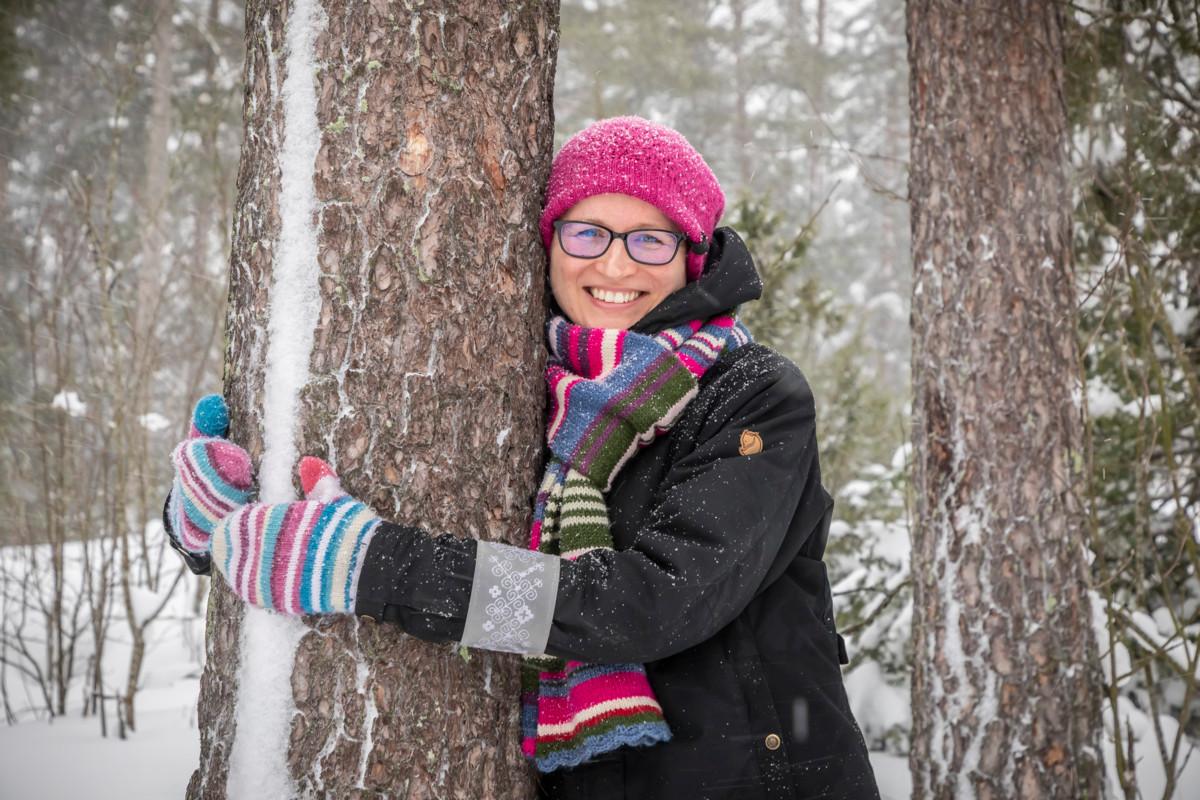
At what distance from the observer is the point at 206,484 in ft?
4.89

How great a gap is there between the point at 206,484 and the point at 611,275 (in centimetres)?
92

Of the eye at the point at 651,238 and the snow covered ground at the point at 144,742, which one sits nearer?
the eye at the point at 651,238

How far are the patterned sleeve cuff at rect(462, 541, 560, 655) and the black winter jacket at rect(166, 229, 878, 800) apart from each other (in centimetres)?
2

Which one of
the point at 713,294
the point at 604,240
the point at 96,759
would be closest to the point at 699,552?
the point at 713,294

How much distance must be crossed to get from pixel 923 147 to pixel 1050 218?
2.03 ft

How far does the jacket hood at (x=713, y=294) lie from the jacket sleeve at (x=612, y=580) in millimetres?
395

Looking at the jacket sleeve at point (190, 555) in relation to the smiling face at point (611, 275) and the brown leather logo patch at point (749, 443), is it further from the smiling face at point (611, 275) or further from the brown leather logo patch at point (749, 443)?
the brown leather logo patch at point (749, 443)

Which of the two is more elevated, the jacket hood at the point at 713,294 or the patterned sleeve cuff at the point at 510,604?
the jacket hood at the point at 713,294

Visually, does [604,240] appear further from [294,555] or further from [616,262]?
[294,555]

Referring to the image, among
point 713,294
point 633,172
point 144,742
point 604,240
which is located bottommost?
point 144,742

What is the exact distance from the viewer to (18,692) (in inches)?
218

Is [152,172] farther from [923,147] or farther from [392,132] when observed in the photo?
[392,132]

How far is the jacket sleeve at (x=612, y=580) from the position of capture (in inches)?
55.7

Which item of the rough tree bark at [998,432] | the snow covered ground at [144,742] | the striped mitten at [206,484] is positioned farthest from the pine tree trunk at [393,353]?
the rough tree bark at [998,432]
